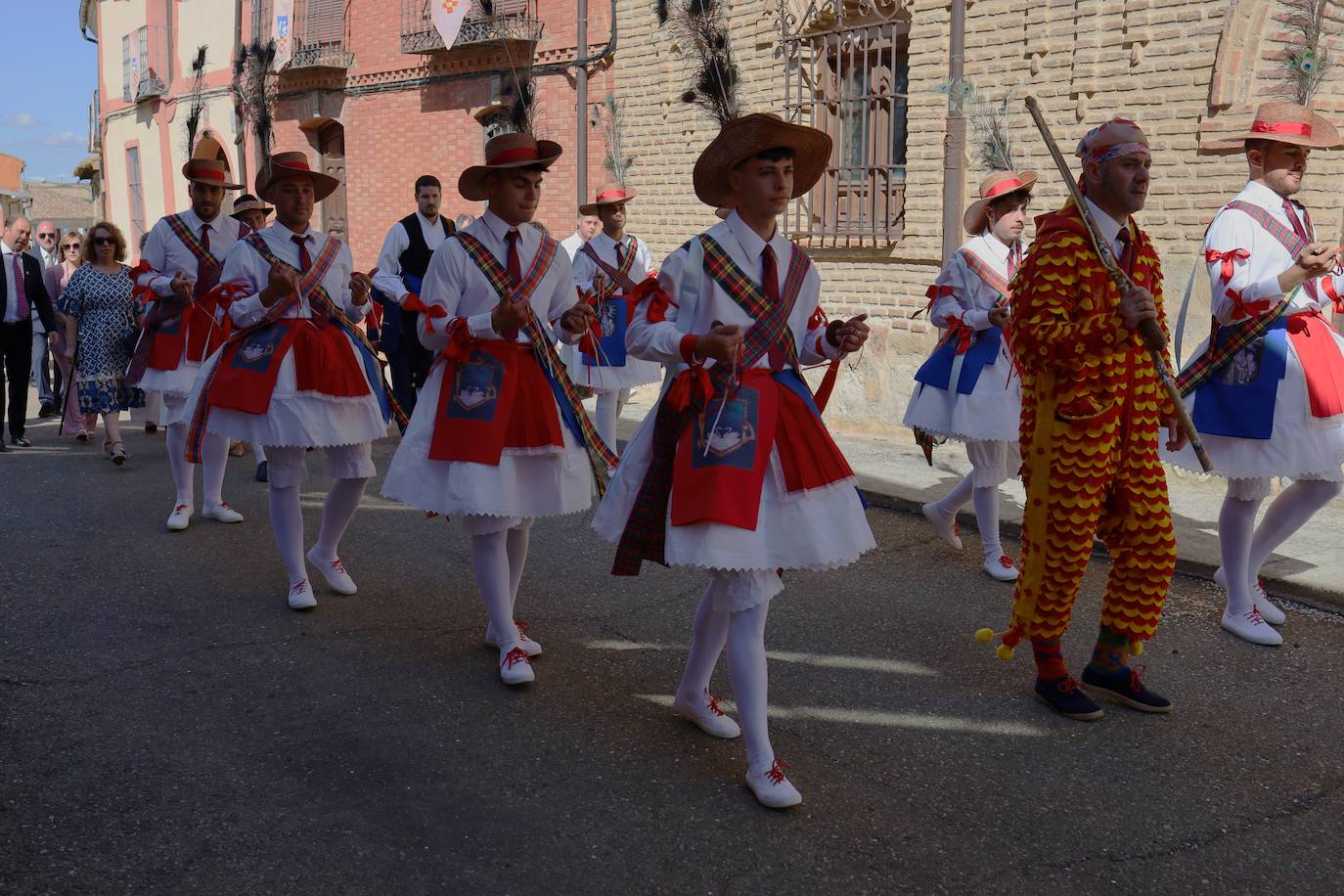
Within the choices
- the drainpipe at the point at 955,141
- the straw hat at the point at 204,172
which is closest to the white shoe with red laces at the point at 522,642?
the straw hat at the point at 204,172

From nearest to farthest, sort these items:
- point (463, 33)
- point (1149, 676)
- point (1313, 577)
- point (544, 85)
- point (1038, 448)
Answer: point (1038, 448) → point (1149, 676) → point (1313, 577) → point (544, 85) → point (463, 33)

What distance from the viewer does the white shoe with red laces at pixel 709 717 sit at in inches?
167

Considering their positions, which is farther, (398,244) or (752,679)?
(398,244)

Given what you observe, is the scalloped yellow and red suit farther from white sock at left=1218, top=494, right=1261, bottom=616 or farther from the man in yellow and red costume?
white sock at left=1218, top=494, right=1261, bottom=616

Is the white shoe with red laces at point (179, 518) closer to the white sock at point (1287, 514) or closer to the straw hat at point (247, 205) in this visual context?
the straw hat at point (247, 205)

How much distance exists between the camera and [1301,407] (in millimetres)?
5078

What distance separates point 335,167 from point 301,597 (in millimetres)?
17583

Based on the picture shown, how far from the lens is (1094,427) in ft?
13.8

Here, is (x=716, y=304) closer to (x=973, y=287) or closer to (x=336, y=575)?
(x=973, y=287)

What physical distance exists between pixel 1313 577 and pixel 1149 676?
5.51 ft

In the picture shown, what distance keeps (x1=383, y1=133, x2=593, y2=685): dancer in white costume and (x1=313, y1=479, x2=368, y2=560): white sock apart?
1084 mm

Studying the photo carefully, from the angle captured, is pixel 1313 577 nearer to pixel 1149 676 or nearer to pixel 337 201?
pixel 1149 676

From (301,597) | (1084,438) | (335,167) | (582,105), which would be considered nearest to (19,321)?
(301,597)

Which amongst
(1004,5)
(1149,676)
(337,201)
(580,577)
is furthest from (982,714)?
(337,201)
